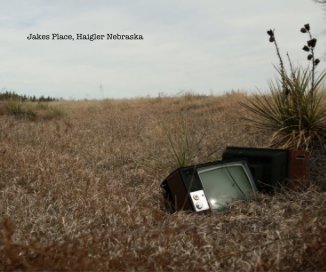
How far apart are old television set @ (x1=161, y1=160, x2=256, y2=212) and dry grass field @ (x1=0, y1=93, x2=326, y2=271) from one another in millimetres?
101

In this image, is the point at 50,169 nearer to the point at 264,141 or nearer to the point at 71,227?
the point at 71,227

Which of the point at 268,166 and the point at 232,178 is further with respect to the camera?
Result: the point at 268,166

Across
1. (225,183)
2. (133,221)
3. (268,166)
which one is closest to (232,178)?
(225,183)

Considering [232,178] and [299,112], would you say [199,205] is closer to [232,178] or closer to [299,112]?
[232,178]

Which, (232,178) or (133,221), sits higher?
(232,178)

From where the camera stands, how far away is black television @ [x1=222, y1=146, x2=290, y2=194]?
12.6 ft

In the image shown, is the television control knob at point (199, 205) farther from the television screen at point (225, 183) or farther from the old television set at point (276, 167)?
the old television set at point (276, 167)

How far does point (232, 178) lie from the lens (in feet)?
12.4

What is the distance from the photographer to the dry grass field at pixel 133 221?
2.35 m

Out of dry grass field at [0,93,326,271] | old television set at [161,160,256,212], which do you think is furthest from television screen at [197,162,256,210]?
dry grass field at [0,93,326,271]

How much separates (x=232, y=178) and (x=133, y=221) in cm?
108

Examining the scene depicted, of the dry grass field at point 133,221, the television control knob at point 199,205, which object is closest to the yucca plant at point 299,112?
the dry grass field at point 133,221

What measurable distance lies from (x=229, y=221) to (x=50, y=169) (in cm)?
192

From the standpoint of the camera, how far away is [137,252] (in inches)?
101
